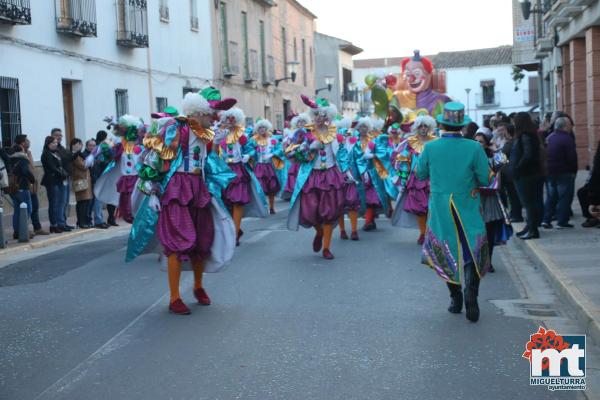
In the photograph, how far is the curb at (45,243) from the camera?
13.5 metres

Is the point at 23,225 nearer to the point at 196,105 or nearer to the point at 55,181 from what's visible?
the point at 55,181

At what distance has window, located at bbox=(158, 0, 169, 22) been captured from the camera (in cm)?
2735

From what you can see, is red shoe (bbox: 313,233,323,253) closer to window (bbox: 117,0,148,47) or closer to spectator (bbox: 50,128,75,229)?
spectator (bbox: 50,128,75,229)

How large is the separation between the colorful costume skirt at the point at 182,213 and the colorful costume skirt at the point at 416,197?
5.04 metres

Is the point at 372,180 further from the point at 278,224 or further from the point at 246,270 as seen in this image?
the point at 246,270

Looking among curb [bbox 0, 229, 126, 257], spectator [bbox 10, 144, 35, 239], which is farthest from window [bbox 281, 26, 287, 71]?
spectator [bbox 10, 144, 35, 239]

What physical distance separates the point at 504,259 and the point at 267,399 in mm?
6530

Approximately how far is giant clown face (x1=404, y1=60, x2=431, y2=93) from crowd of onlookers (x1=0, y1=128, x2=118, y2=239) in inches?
542

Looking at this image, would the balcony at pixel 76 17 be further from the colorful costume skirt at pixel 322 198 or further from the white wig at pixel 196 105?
the white wig at pixel 196 105

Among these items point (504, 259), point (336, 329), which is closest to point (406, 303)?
point (336, 329)

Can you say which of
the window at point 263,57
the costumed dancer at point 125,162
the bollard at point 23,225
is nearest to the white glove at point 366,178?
the costumed dancer at point 125,162

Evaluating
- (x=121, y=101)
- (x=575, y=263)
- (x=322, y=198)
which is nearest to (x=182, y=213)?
(x=322, y=198)

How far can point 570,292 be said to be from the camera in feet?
26.2

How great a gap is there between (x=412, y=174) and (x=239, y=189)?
248cm
